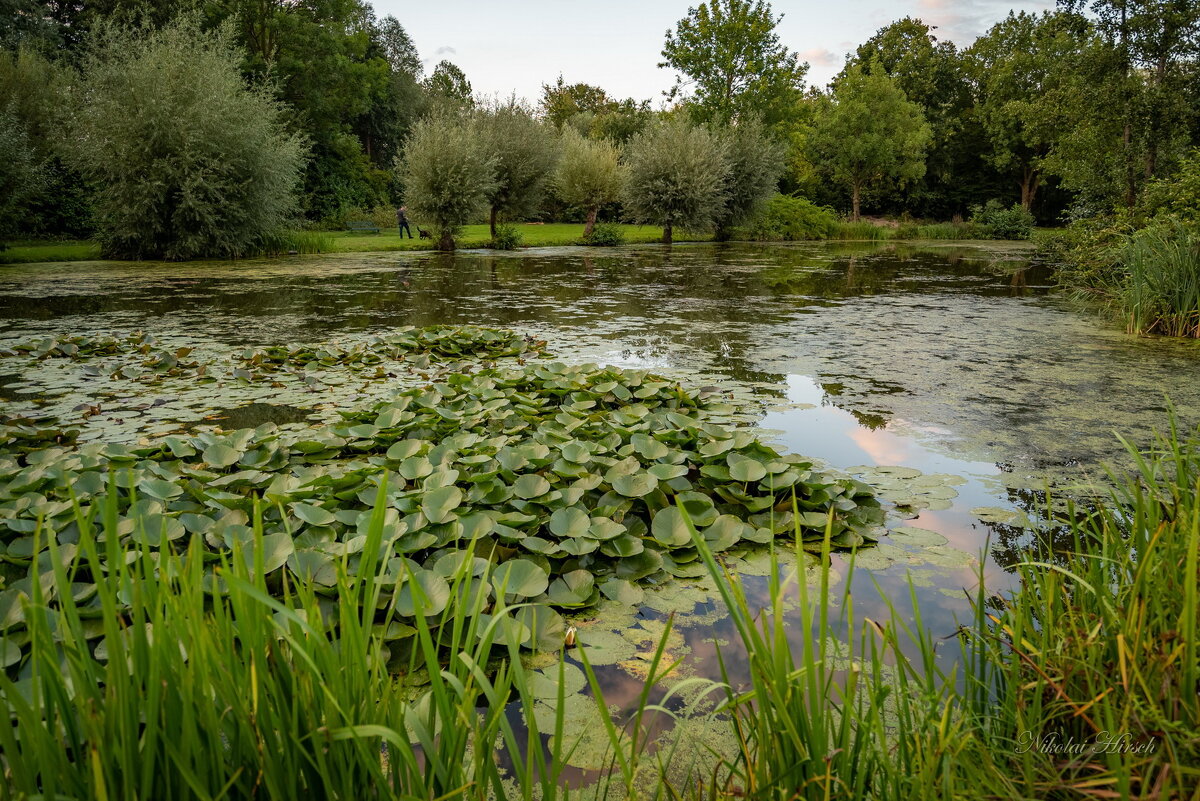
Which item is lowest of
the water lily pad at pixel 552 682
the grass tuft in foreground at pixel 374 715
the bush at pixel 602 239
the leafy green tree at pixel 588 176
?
the water lily pad at pixel 552 682

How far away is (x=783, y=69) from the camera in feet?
94.1

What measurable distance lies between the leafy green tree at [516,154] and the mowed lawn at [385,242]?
54.8 inches

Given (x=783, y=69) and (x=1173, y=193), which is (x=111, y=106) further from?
(x=783, y=69)

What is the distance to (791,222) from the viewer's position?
26734 millimetres

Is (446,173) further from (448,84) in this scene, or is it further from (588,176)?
(448,84)

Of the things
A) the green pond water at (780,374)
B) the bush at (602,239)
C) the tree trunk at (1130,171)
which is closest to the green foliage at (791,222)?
the bush at (602,239)

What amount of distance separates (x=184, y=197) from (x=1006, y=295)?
13.8 metres

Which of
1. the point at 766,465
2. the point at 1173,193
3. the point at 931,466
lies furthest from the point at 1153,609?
the point at 1173,193

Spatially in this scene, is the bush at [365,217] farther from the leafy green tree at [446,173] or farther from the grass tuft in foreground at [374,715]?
the grass tuft in foreground at [374,715]

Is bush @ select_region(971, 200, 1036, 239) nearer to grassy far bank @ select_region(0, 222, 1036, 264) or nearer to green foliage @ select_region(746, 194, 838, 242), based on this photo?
grassy far bank @ select_region(0, 222, 1036, 264)

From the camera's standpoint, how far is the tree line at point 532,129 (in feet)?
39.0

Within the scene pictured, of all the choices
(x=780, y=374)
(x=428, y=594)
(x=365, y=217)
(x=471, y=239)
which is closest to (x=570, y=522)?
(x=428, y=594)

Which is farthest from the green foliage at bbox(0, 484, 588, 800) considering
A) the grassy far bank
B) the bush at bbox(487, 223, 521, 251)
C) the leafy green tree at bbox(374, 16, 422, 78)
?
the leafy green tree at bbox(374, 16, 422, 78)

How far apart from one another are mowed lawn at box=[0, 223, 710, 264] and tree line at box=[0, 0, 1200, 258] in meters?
0.70
